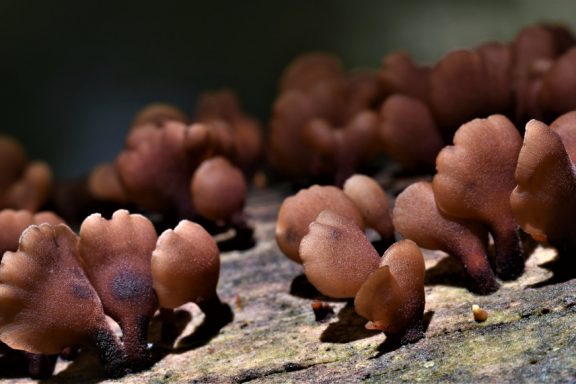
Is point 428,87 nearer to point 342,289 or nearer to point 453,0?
point 342,289

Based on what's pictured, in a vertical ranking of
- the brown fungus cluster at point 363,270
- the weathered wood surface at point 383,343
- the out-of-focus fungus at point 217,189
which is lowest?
the weathered wood surface at point 383,343

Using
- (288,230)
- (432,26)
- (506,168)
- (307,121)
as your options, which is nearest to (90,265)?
(288,230)

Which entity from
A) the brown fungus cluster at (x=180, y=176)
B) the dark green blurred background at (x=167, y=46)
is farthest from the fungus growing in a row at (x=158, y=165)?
the dark green blurred background at (x=167, y=46)

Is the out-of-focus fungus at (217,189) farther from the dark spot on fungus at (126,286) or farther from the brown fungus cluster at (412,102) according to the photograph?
the dark spot on fungus at (126,286)

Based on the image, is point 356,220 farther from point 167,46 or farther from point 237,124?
point 167,46

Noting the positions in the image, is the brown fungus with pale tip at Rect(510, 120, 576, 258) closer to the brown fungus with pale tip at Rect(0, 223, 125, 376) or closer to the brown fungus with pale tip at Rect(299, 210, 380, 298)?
the brown fungus with pale tip at Rect(299, 210, 380, 298)

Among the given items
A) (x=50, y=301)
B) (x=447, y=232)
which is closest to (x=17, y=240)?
(x=50, y=301)
